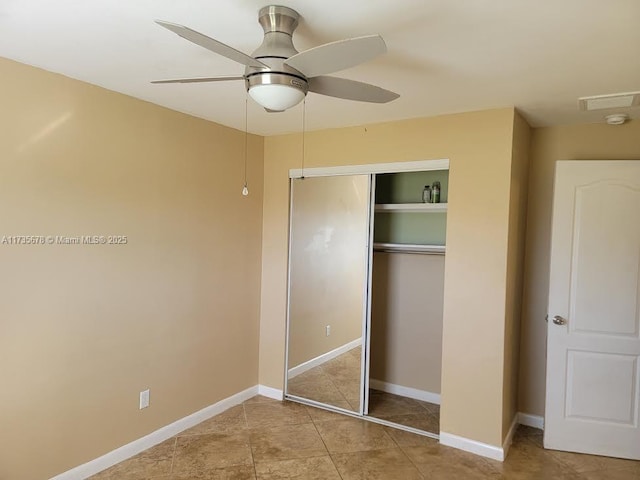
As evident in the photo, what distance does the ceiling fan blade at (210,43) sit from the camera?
1300mm

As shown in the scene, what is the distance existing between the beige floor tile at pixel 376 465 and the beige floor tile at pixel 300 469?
66mm

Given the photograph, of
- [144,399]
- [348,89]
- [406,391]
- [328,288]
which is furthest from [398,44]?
[406,391]

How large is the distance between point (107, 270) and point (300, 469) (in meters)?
1.80

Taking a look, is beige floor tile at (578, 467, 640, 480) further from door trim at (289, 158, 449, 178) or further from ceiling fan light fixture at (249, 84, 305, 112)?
ceiling fan light fixture at (249, 84, 305, 112)

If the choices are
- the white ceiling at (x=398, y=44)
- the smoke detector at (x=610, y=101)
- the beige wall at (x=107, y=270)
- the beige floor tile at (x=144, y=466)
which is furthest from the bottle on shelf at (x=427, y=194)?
the beige floor tile at (x=144, y=466)

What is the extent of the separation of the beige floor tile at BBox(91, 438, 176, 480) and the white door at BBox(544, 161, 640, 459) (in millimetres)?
2714

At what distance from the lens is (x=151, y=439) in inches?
124

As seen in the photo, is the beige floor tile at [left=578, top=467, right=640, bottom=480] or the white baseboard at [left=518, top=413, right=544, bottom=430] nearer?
the beige floor tile at [left=578, top=467, right=640, bottom=480]

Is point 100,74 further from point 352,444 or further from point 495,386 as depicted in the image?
point 495,386

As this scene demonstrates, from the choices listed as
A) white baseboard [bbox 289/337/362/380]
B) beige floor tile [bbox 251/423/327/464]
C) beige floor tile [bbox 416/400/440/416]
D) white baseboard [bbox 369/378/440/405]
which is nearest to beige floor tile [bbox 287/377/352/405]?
white baseboard [bbox 289/337/362/380]

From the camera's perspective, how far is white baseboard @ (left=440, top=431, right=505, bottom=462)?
3049 millimetres

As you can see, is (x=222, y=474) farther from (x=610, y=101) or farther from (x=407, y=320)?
(x=610, y=101)

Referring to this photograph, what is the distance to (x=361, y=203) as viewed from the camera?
12.0 ft

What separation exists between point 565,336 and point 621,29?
2.19 m
